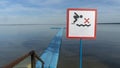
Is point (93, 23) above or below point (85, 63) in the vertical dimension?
above

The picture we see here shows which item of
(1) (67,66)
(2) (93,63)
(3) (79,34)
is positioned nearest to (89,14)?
(3) (79,34)

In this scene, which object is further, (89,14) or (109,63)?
(109,63)

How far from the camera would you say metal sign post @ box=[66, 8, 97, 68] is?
5.18 meters

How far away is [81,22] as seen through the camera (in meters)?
5.19

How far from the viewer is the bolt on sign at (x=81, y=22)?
204 inches

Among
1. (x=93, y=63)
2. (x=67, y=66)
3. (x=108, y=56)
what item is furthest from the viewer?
(x=108, y=56)

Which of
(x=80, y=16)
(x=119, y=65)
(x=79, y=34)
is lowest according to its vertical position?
(x=119, y=65)

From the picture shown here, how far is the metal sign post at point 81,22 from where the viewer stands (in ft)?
17.0

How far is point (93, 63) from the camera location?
705 inches

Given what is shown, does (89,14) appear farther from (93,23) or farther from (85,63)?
(85,63)

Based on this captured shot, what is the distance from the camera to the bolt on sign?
204 inches

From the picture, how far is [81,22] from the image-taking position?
17.0 feet

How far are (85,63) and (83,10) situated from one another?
13236mm

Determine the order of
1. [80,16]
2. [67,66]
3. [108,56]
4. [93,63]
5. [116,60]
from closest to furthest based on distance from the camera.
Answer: [80,16], [67,66], [93,63], [116,60], [108,56]
